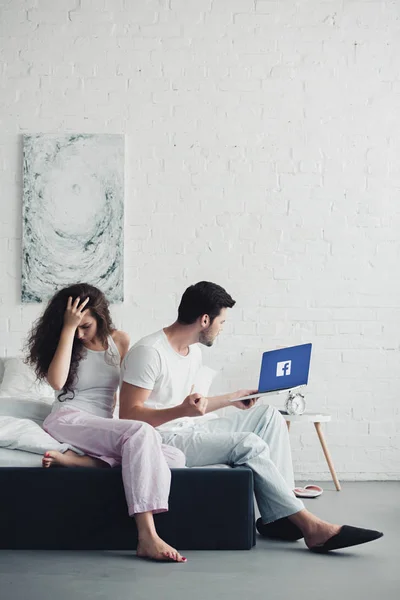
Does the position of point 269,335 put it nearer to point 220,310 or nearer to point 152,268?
point 152,268

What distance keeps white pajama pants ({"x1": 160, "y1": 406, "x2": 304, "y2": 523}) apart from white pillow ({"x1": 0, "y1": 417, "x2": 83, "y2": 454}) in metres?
0.44

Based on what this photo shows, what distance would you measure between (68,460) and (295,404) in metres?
2.14

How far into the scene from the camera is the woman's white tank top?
3.34 metres

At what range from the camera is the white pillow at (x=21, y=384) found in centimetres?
450

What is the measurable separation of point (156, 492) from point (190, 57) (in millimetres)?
3358

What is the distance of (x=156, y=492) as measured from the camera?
2898 millimetres

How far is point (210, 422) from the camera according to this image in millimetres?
3539

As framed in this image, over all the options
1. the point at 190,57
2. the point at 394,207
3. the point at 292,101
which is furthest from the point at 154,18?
the point at 394,207

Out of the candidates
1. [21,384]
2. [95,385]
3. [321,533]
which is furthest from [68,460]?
[21,384]

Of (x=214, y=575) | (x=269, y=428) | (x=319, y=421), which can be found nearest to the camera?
(x=214, y=575)

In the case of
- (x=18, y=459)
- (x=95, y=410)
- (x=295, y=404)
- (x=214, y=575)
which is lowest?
(x=214, y=575)

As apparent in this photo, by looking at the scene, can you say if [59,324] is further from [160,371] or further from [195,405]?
[195,405]

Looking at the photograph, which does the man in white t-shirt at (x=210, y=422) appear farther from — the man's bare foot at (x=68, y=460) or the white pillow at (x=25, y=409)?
the white pillow at (x=25, y=409)

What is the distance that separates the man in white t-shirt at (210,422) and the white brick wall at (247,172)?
182 centimetres
